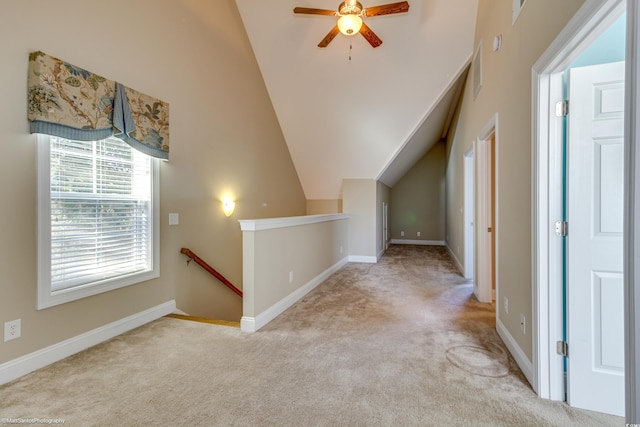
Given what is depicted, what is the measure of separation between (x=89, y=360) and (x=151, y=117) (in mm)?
2161

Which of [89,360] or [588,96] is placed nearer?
[588,96]

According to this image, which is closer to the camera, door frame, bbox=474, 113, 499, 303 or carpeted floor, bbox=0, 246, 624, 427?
carpeted floor, bbox=0, 246, 624, 427

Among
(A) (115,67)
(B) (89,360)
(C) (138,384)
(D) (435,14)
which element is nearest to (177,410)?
(C) (138,384)

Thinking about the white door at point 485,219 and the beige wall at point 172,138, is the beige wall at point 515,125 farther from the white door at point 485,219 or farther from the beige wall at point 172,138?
the beige wall at point 172,138

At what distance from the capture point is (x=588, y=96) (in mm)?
1757

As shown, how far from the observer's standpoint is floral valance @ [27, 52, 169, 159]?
2199 mm

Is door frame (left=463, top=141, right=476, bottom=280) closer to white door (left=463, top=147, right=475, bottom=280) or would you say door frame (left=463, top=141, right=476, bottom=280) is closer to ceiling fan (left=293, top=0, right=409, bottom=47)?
white door (left=463, top=147, right=475, bottom=280)

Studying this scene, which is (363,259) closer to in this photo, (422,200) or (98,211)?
(422,200)

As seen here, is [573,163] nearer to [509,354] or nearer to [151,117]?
[509,354]

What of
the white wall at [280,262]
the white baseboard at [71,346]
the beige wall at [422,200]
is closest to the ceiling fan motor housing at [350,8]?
the white wall at [280,262]

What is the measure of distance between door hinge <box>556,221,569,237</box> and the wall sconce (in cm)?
367

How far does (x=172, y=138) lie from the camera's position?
340 cm

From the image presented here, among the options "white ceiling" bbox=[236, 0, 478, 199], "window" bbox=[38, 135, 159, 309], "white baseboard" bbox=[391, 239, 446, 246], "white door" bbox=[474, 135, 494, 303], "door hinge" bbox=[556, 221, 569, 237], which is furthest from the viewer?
"white baseboard" bbox=[391, 239, 446, 246]

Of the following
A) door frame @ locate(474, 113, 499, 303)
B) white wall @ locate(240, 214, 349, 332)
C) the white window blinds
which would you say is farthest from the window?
door frame @ locate(474, 113, 499, 303)
